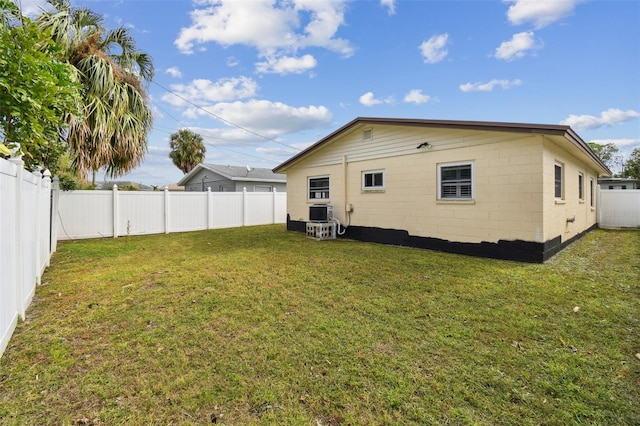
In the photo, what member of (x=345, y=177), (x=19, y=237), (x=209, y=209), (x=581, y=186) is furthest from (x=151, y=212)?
(x=581, y=186)

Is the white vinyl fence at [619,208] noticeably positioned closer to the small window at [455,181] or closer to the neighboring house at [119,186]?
the small window at [455,181]

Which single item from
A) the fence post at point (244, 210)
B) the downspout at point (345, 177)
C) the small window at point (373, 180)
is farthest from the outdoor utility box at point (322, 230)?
the fence post at point (244, 210)

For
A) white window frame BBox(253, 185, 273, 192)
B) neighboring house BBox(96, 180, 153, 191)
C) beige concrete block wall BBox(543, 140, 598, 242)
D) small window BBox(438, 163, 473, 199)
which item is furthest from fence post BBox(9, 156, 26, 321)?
white window frame BBox(253, 185, 273, 192)

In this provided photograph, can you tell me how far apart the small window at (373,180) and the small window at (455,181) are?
1.86m

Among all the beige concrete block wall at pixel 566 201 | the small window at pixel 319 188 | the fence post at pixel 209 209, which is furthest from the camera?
the fence post at pixel 209 209

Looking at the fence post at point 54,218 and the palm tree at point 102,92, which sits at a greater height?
the palm tree at point 102,92

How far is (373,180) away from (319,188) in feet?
8.34

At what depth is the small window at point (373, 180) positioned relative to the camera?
9.32 meters

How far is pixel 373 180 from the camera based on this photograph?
9531 mm

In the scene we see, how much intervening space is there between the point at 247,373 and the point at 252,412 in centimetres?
46

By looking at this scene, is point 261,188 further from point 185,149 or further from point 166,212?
point 185,149

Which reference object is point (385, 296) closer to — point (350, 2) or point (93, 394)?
point (93, 394)

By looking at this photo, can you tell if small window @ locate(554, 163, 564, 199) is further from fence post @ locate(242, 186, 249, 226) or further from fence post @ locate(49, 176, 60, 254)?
fence post @ locate(49, 176, 60, 254)

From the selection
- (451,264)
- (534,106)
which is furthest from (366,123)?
(534,106)
